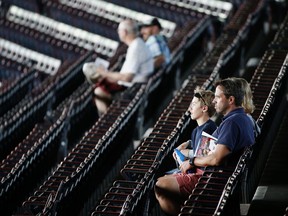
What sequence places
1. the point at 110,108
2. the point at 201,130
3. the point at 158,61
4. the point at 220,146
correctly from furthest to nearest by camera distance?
the point at 158,61 → the point at 110,108 → the point at 201,130 → the point at 220,146

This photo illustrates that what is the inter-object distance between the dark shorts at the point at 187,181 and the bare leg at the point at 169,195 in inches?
1.2

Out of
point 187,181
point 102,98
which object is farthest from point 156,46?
point 187,181

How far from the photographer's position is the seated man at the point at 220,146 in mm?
5426

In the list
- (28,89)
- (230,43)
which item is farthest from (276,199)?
(28,89)

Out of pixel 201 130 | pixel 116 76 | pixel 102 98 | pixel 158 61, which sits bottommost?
pixel 102 98

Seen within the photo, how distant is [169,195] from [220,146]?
46 cm

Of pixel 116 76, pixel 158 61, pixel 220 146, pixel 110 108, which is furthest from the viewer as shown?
pixel 158 61

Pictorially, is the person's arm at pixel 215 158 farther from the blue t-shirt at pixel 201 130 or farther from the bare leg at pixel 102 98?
the bare leg at pixel 102 98

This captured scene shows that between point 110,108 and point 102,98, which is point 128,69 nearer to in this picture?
point 102,98

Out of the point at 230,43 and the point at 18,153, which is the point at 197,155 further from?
the point at 230,43

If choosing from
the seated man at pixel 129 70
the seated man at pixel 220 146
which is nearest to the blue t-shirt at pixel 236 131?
the seated man at pixel 220 146

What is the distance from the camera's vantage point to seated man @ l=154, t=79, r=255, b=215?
5.43 metres

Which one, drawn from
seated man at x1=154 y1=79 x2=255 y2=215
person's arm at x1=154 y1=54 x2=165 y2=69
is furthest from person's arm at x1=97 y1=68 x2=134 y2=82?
seated man at x1=154 y1=79 x2=255 y2=215

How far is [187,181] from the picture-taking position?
566cm
